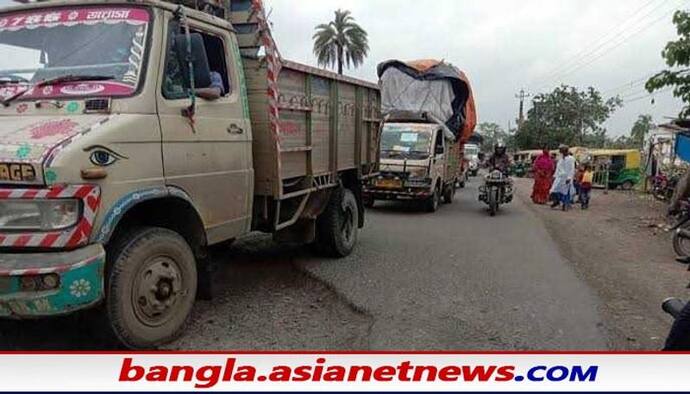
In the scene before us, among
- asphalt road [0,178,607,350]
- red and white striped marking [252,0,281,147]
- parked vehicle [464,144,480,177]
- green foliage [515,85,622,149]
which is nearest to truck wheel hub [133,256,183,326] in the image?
asphalt road [0,178,607,350]

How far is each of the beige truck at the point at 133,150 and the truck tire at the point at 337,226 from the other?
1.56 meters

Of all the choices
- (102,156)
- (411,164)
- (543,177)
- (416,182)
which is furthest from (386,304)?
(543,177)

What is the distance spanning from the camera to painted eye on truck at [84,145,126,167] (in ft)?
10.5

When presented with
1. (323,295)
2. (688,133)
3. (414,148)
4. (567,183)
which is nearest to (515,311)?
(323,295)

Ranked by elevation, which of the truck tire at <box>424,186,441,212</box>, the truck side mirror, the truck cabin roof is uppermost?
the truck cabin roof

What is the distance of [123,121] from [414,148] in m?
9.76

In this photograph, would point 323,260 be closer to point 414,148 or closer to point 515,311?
point 515,311

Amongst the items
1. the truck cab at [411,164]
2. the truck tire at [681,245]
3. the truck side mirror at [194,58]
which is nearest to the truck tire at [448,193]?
the truck cab at [411,164]

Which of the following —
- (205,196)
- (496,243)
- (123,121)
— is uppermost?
(123,121)

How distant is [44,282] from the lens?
3.08 metres

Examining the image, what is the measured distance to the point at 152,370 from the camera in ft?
10.2

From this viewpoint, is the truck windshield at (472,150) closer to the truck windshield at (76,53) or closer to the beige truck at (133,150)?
the beige truck at (133,150)

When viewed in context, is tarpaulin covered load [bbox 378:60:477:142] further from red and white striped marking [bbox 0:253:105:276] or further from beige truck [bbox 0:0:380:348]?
red and white striped marking [bbox 0:253:105:276]

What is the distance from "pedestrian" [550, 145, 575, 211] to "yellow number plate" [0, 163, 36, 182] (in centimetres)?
1371
